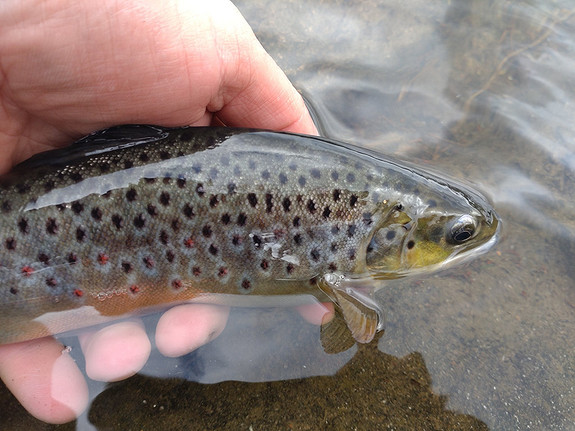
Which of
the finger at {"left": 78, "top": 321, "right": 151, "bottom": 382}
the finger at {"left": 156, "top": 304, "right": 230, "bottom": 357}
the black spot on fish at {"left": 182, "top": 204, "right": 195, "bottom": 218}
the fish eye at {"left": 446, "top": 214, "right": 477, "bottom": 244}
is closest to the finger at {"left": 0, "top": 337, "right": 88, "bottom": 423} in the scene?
the finger at {"left": 78, "top": 321, "right": 151, "bottom": 382}

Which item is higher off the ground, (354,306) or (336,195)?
(336,195)

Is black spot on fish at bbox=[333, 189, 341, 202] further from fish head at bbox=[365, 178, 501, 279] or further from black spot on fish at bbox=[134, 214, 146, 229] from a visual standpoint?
black spot on fish at bbox=[134, 214, 146, 229]

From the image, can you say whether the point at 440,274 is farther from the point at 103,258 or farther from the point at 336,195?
the point at 103,258

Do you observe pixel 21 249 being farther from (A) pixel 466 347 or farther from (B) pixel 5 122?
(A) pixel 466 347

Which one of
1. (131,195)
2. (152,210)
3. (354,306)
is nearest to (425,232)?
(354,306)

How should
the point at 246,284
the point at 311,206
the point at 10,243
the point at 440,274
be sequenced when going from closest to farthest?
the point at 10,243 → the point at 311,206 → the point at 246,284 → the point at 440,274

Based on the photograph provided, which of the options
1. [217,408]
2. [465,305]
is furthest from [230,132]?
[465,305]

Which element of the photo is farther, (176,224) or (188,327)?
(188,327)
